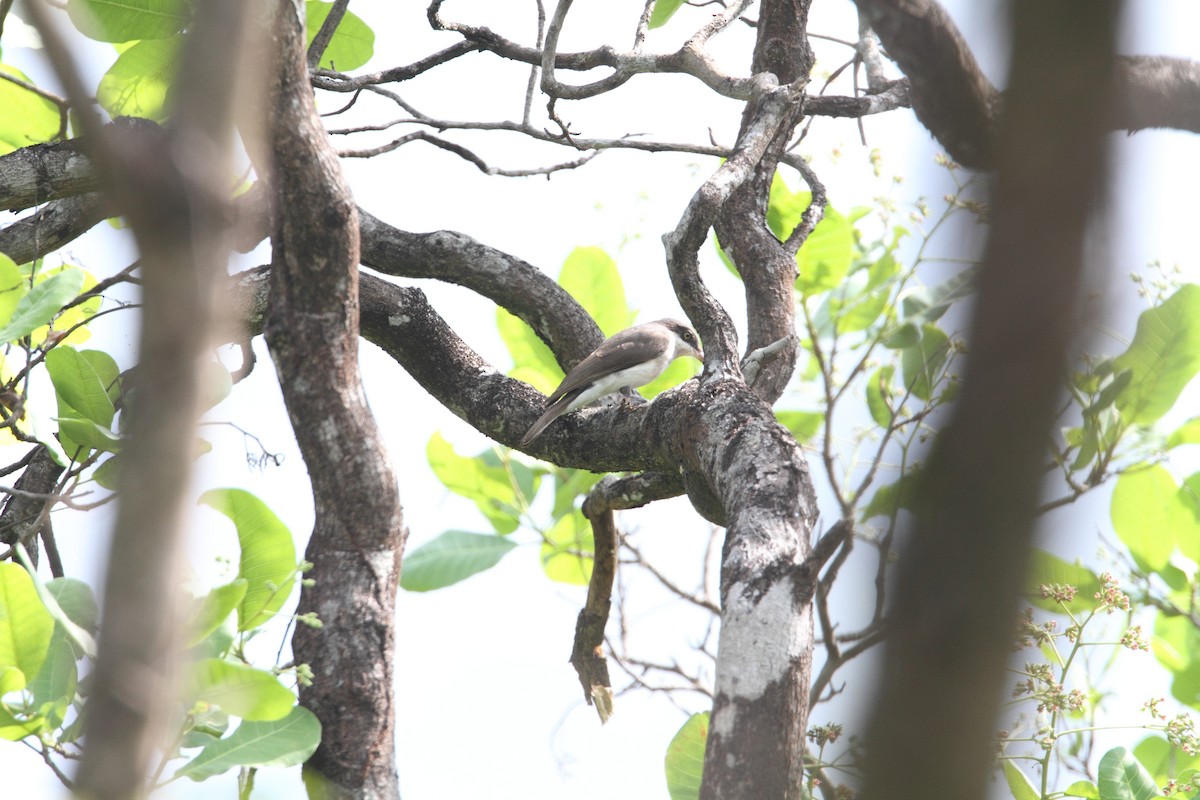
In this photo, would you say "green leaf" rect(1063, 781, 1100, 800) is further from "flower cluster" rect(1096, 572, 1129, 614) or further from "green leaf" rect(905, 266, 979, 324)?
"green leaf" rect(905, 266, 979, 324)

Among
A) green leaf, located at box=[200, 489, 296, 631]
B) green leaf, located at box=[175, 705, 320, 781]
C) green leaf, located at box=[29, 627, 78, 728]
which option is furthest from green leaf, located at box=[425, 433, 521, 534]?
green leaf, located at box=[29, 627, 78, 728]

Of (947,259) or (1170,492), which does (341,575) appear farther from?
(1170,492)

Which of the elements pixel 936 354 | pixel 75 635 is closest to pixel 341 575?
pixel 75 635

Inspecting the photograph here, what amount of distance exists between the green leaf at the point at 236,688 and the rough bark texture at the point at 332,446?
1.03 ft

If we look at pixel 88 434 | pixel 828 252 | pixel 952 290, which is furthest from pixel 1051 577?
pixel 828 252

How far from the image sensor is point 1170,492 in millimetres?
3115

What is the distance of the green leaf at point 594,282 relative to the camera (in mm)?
Answer: 4059

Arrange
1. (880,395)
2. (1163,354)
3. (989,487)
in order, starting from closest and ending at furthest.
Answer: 1. (989,487)
2. (1163,354)
3. (880,395)

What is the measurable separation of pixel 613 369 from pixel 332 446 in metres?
2.09

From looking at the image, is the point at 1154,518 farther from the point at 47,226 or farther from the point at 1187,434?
the point at 47,226

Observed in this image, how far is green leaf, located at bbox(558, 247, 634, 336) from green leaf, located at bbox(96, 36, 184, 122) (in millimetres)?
1484

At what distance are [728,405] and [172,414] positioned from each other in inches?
73.3

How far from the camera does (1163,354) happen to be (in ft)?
9.47

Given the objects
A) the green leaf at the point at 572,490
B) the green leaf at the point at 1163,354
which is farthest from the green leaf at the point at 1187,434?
the green leaf at the point at 572,490
